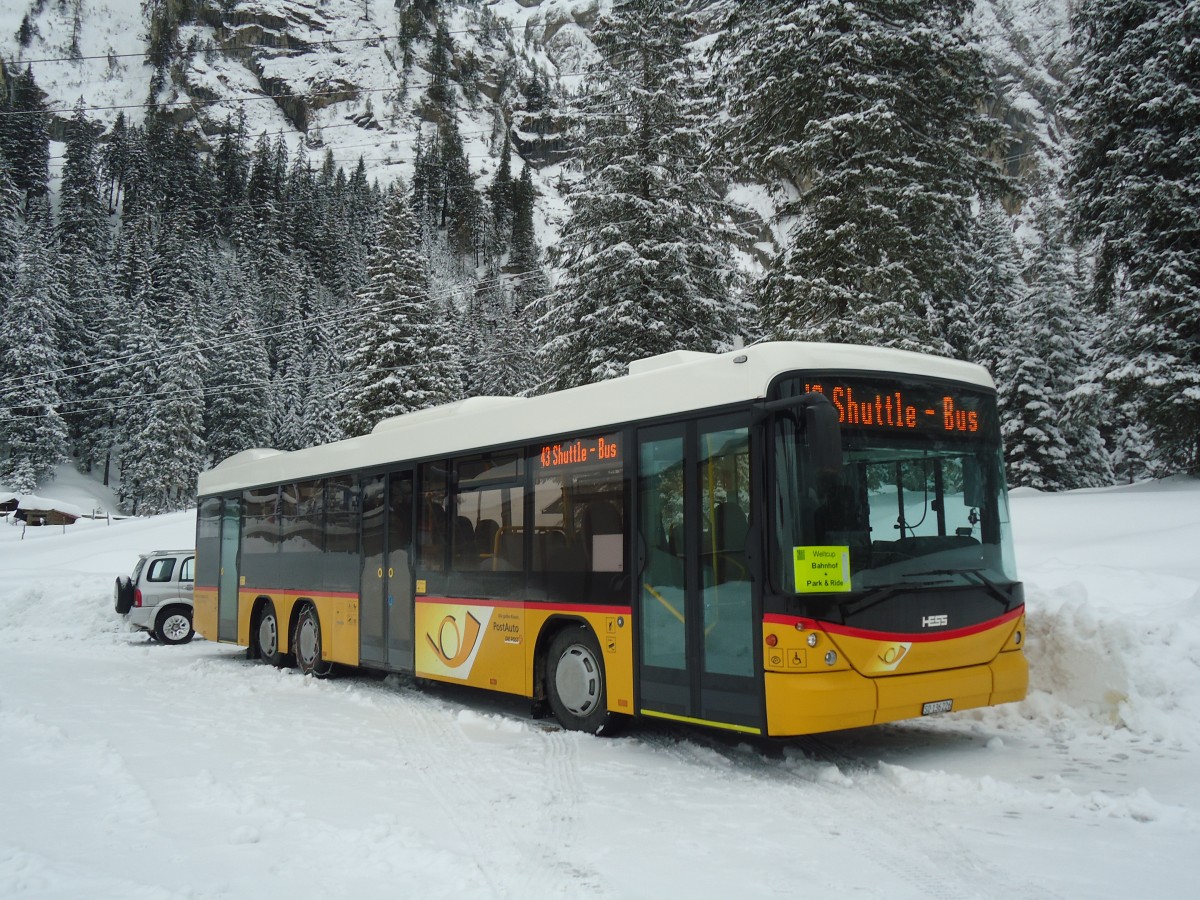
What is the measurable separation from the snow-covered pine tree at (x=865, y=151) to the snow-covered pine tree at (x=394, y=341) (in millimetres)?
17748

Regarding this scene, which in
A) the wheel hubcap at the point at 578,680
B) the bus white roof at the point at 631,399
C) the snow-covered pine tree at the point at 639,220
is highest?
the snow-covered pine tree at the point at 639,220

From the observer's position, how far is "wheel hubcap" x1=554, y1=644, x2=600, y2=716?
27.5 feet

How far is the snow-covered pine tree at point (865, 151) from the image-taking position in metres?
17.7

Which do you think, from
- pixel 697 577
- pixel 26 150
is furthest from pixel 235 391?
pixel 697 577

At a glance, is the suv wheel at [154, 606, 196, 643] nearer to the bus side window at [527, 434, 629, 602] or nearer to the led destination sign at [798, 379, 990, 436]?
the bus side window at [527, 434, 629, 602]

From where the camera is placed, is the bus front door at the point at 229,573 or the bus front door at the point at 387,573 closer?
the bus front door at the point at 387,573

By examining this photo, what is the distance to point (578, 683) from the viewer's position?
855cm

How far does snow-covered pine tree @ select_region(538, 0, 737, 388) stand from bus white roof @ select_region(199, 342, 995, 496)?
8.85 metres

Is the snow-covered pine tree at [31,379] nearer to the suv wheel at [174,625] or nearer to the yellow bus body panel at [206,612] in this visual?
the suv wheel at [174,625]

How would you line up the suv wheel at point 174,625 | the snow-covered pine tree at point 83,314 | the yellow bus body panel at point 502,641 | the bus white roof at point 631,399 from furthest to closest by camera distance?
the snow-covered pine tree at point 83,314 → the suv wheel at point 174,625 → the yellow bus body panel at point 502,641 → the bus white roof at point 631,399

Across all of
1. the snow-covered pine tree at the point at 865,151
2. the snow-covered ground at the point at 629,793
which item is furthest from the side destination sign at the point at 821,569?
the snow-covered pine tree at the point at 865,151

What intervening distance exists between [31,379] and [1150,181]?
67786mm

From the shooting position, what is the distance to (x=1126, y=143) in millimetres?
20594

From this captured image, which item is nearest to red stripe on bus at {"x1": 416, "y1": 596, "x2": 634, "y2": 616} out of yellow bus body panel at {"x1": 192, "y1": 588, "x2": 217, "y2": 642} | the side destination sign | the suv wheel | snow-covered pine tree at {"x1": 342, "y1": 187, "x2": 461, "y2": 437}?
the side destination sign
